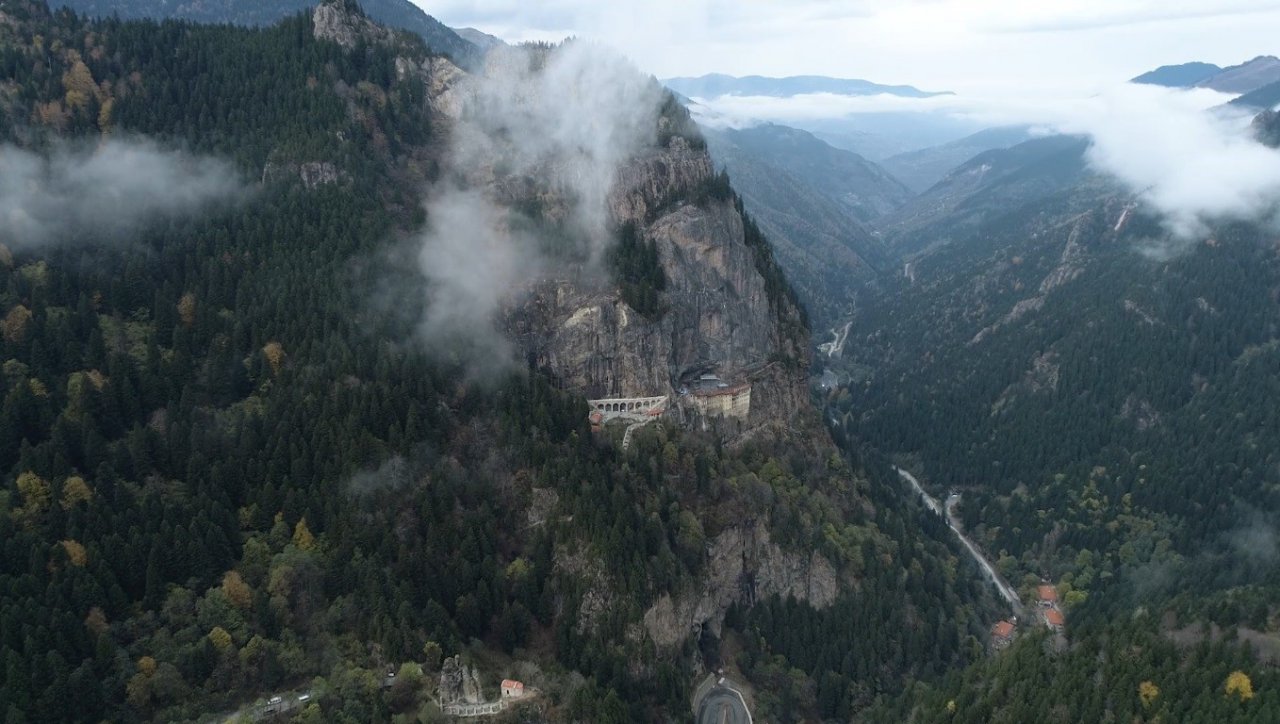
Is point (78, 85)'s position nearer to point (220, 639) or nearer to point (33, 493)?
point (33, 493)

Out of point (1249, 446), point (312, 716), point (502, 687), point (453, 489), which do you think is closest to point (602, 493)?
point (453, 489)

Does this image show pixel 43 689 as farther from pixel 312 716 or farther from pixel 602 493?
pixel 602 493

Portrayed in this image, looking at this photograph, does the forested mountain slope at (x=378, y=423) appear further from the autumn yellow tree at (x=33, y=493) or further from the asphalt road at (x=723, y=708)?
the asphalt road at (x=723, y=708)

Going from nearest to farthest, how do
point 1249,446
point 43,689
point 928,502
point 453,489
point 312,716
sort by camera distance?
point 43,689 → point 312,716 → point 453,489 → point 1249,446 → point 928,502

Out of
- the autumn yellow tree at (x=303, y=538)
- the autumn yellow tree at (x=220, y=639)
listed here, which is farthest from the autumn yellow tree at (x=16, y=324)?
the autumn yellow tree at (x=220, y=639)

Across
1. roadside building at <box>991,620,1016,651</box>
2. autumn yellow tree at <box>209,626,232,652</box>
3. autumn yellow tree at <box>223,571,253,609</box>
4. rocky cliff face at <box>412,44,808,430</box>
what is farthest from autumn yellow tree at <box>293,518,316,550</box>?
roadside building at <box>991,620,1016,651</box>

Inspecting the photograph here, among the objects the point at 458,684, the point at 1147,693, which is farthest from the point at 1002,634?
the point at 458,684

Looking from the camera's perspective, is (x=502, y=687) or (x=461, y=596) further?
(x=461, y=596)
